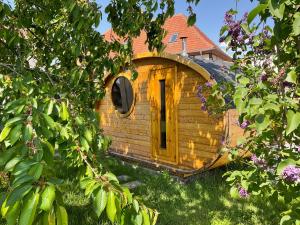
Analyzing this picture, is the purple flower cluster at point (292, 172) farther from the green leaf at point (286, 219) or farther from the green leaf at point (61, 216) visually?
the green leaf at point (61, 216)

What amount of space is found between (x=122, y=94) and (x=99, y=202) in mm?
9915

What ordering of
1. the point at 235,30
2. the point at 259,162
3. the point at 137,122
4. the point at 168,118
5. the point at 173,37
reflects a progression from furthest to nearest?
the point at 173,37, the point at 137,122, the point at 168,118, the point at 235,30, the point at 259,162

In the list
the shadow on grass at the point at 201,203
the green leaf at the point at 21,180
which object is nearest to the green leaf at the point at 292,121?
the green leaf at the point at 21,180

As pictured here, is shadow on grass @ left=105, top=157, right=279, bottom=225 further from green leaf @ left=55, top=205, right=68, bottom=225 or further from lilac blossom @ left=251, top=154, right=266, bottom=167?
green leaf @ left=55, top=205, right=68, bottom=225

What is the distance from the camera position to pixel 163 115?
9867 mm

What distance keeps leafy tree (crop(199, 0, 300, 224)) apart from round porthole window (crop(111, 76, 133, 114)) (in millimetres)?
6912

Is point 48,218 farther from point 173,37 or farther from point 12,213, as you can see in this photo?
point 173,37

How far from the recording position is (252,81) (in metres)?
3.51

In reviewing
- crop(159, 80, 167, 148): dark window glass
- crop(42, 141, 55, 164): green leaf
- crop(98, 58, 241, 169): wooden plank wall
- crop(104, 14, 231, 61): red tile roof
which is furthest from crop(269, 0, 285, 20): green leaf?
crop(104, 14, 231, 61): red tile roof

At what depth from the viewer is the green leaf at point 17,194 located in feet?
4.18

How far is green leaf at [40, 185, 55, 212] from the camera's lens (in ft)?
4.27

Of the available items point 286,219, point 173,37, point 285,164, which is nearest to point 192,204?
point 286,219

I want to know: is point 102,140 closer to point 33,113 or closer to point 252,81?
point 33,113

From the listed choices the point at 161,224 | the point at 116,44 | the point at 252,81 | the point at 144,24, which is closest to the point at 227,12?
the point at 252,81
